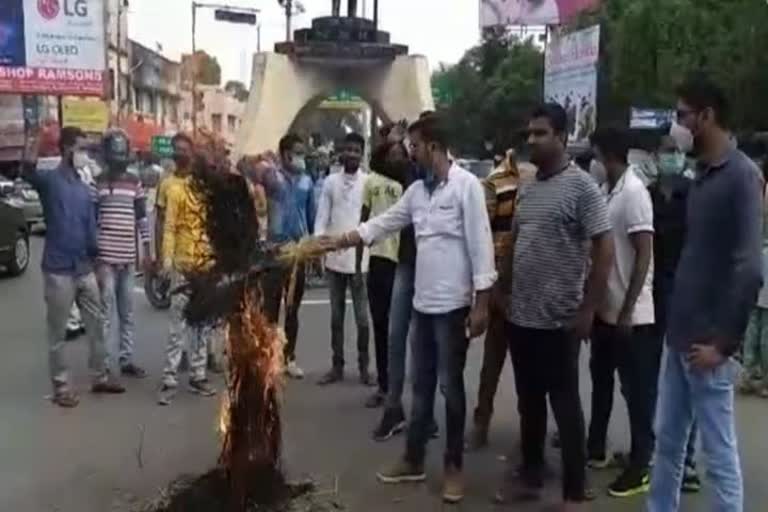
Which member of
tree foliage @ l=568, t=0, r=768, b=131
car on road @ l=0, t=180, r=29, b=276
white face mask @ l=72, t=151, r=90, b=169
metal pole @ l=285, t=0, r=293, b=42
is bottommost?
car on road @ l=0, t=180, r=29, b=276

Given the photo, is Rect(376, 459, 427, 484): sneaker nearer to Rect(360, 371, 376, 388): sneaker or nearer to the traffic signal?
Rect(360, 371, 376, 388): sneaker

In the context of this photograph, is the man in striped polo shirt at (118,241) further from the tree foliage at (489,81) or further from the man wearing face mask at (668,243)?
the tree foliage at (489,81)

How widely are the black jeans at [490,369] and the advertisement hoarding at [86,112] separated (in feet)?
123

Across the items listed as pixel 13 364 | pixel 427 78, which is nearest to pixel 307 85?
pixel 427 78

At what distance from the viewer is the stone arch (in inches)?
839

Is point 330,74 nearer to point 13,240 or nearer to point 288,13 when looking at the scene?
point 13,240

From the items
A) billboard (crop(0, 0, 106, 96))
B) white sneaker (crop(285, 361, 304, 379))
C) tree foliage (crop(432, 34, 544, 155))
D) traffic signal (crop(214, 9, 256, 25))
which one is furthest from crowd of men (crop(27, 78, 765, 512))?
tree foliage (crop(432, 34, 544, 155))

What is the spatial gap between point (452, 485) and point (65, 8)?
97.2 feet

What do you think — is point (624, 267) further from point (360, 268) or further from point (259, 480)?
point (360, 268)

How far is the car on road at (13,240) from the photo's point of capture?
16359 millimetres

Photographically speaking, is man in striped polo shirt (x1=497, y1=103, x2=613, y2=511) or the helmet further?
the helmet

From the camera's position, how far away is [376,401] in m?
8.05

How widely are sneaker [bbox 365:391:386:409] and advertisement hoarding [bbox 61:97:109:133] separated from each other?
1422 inches

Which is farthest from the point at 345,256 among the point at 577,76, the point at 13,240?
the point at 577,76
